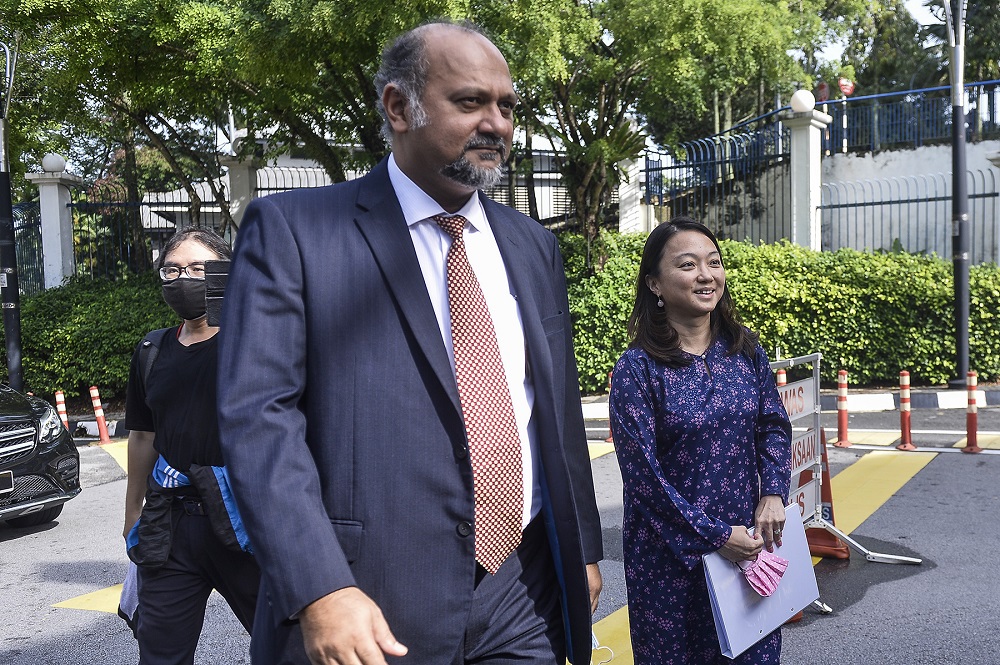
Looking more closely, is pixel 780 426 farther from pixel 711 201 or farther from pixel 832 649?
pixel 711 201

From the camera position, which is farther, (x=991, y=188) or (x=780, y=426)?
(x=991, y=188)

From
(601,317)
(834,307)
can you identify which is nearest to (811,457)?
(834,307)

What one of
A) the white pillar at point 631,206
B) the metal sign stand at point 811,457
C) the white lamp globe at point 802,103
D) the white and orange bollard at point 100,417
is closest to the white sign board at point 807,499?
the metal sign stand at point 811,457

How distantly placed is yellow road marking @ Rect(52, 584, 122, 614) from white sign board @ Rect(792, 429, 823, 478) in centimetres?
371

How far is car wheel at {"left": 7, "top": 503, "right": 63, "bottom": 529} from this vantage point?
25.4 feet

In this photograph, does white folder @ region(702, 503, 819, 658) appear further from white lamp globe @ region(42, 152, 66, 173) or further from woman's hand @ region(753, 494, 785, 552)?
white lamp globe @ region(42, 152, 66, 173)

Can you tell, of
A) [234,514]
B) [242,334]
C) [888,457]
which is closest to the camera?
[242,334]

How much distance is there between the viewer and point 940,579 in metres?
5.29

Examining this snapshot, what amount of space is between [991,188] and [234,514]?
1495 centimetres

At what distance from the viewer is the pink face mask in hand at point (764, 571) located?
2.91 meters

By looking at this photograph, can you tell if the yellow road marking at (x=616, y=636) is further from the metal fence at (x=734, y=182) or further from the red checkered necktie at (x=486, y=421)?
the metal fence at (x=734, y=182)

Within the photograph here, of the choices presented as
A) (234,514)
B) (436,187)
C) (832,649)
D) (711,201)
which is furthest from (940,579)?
(711,201)

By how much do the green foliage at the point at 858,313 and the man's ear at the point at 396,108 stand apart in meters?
10.9

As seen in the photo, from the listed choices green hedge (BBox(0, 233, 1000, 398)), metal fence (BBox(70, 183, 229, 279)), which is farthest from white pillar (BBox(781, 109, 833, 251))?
metal fence (BBox(70, 183, 229, 279))
